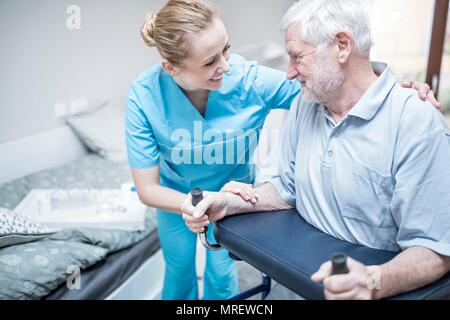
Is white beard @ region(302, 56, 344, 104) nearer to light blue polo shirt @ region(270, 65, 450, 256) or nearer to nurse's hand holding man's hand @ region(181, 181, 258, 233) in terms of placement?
light blue polo shirt @ region(270, 65, 450, 256)

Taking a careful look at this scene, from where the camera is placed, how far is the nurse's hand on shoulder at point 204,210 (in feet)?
3.83

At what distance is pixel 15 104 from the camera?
2.30 m

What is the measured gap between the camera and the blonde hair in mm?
1271

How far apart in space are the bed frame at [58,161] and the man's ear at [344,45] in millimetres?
1210

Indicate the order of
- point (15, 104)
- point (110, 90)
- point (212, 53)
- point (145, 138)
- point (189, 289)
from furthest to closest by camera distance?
point (110, 90) → point (15, 104) → point (189, 289) → point (145, 138) → point (212, 53)

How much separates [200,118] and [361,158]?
0.55 metres

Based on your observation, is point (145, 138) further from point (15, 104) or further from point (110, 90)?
point (110, 90)

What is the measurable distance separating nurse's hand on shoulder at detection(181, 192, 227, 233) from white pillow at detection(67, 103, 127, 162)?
1549 millimetres

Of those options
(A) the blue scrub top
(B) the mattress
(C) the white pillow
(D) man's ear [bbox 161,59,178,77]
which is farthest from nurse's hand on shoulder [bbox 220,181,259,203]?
(C) the white pillow

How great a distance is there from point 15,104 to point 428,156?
77.1 inches

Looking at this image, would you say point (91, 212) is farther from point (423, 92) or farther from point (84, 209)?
point (423, 92)

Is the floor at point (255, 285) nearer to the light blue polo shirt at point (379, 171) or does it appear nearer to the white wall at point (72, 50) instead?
the light blue polo shirt at point (379, 171)

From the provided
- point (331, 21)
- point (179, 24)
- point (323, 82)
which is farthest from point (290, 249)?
point (179, 24)
